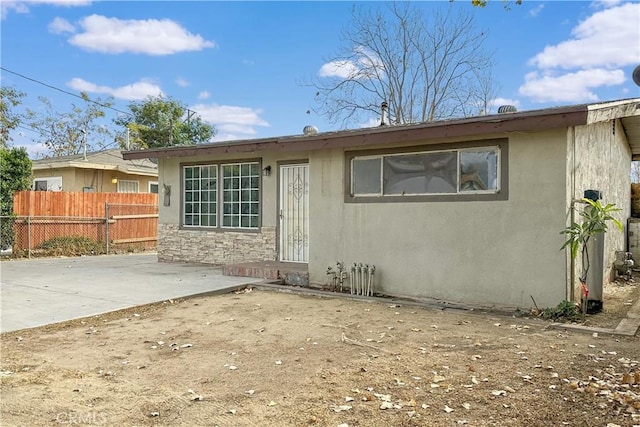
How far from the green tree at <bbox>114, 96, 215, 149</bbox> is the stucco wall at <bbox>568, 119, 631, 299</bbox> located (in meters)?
26.3

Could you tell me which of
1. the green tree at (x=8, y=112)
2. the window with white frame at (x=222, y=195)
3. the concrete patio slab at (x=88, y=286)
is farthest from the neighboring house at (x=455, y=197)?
the green tree at (x=8, y=112)

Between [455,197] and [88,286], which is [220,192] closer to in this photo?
[88,286]

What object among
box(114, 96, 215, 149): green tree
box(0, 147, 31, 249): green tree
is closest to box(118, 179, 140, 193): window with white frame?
box(0, 147, 31, 249): green tree

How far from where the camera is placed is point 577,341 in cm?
491

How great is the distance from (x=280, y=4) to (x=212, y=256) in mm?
8286

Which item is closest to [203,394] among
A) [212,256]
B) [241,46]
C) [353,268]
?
[353,268]

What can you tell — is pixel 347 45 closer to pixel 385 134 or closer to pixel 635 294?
pixel 385 134

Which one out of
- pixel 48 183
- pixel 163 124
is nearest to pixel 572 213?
pixel 48 183

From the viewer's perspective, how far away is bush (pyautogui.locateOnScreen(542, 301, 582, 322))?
584 cm

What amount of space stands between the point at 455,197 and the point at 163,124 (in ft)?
93.2

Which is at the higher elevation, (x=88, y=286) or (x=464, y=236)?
(x=464, y=236)

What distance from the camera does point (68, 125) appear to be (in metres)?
32.1

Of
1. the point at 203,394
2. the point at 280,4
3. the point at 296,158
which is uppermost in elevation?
the point at 280,4

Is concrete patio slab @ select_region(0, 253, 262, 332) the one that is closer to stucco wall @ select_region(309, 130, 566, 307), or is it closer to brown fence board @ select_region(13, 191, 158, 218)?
stucco wall @ select_region(309, 130, 566, 307)
